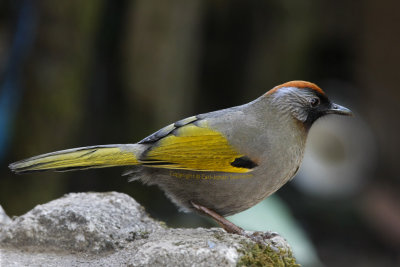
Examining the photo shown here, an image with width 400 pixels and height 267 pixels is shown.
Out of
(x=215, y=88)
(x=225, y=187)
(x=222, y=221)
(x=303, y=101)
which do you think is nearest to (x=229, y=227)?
(x=222, y=221)

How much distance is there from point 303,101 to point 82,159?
5.31 ft

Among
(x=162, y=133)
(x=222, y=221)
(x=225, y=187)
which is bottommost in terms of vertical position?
(x=222, y=221)

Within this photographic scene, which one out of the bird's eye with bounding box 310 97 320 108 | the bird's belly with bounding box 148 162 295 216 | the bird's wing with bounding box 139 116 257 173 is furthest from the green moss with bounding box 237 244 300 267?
the bird's eye with bounding box 310 97 320 108

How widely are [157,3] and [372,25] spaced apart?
5477mm

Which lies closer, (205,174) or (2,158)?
(205,174)

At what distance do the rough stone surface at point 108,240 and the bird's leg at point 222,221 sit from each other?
53 millimetres

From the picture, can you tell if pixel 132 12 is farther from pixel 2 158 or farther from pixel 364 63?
pixel 364 63

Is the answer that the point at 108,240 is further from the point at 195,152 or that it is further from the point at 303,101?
the point at 303,101

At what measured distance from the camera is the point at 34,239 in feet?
13.7

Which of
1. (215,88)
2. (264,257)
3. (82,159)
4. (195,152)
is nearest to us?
(264,257)

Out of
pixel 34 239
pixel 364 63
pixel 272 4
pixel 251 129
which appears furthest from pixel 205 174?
pixel 364 63

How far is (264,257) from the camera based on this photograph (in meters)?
3.70

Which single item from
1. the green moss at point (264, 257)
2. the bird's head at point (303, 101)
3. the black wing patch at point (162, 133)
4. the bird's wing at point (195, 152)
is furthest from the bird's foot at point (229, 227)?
the bird's head at point (303, 101)

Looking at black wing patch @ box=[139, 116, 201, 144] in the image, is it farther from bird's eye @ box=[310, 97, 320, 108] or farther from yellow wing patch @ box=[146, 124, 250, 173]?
bird's eye @ box=[310, 97, 320, 108]
